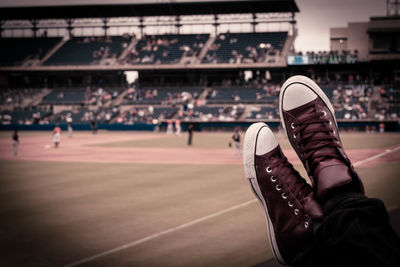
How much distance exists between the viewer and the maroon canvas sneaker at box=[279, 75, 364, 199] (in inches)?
135

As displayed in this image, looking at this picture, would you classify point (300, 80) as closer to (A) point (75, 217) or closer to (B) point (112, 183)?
(A) point (75, 217)

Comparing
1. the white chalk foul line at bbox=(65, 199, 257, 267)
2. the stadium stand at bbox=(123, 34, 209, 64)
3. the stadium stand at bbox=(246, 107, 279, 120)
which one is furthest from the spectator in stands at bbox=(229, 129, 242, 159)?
the stadium stand at bbox=(123, 34, 209, 64)

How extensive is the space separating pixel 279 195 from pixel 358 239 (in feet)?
3.62

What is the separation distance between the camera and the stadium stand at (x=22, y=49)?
208 feet

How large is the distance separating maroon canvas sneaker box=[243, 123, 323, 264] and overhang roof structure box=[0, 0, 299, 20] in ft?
182

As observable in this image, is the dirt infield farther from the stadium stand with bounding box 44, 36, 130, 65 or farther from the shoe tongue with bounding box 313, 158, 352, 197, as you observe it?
the stadium stand with bounding box 44, 36, 130, 65

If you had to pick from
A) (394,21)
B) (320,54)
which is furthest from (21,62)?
(394,21)

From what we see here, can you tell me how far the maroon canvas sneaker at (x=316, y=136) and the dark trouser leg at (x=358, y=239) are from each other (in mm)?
492

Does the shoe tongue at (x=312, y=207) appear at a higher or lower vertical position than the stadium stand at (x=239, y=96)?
lower

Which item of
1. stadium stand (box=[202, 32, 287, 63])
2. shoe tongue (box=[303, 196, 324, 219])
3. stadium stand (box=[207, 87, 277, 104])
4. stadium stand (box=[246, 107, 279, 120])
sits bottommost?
stadium stand (box=[246, 107, 279, 120])

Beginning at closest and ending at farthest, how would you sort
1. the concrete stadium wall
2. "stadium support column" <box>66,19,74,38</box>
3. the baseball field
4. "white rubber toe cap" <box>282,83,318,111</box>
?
"white rubber toe cap" <box>282,83,318,111</box>, the baseball field, the concrete stadium wall, "stadium support column" <box>66,19,74,38</box>

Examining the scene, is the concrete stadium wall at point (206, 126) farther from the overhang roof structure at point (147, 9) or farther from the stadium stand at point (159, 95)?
the overhang roof structure at point (147, 9)

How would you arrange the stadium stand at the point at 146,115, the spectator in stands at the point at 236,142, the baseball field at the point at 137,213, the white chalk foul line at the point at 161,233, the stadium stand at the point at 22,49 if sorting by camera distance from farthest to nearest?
the stadium stand at the point at 22,49 < the stadium stand at the point at 146,115 < the spectator in stands at the point at 236,142 < the baseball field at the point at 137,213 < the white chalk foul line at the point at 161,233

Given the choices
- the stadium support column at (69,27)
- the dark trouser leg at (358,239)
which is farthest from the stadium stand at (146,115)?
the dark trouser leg at (358,239)
